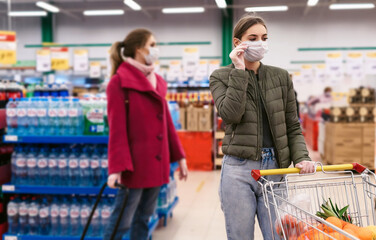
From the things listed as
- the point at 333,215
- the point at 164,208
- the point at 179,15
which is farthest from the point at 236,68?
the point at 179,15

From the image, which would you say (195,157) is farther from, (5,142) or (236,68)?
(236,68)

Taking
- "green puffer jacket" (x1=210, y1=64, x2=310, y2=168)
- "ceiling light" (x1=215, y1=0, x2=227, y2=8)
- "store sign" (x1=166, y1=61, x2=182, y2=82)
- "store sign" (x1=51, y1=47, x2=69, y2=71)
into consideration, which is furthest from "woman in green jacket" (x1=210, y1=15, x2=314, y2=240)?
"store sign" (x1=51, y1=47, x2=69, y2=71)

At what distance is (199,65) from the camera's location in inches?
377

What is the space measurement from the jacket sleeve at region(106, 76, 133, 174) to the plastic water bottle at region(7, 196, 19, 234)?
180 centimetres

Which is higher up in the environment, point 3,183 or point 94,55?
point 94,55

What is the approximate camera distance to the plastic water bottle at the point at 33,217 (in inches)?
150

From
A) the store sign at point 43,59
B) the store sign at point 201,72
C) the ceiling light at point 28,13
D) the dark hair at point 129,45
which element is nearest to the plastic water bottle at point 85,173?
the dark hair at point 129,45

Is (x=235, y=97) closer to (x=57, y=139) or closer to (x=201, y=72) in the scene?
(x=57, y=139)

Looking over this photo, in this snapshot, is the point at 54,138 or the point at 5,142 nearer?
the point at 54,138

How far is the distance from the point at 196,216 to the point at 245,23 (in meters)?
3.51

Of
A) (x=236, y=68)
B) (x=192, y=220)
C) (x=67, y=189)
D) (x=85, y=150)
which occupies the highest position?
(x=236, y=68)

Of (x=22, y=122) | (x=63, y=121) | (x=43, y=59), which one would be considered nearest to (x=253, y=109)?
(x=63, y=121)

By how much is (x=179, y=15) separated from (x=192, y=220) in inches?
425

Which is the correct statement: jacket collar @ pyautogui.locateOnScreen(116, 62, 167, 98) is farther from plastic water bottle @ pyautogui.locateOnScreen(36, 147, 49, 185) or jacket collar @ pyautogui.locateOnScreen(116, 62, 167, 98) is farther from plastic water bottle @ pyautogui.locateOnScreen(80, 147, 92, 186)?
plastic water bottle @ pyautogui.locateOnScreen(36, 147, 49, 185)
